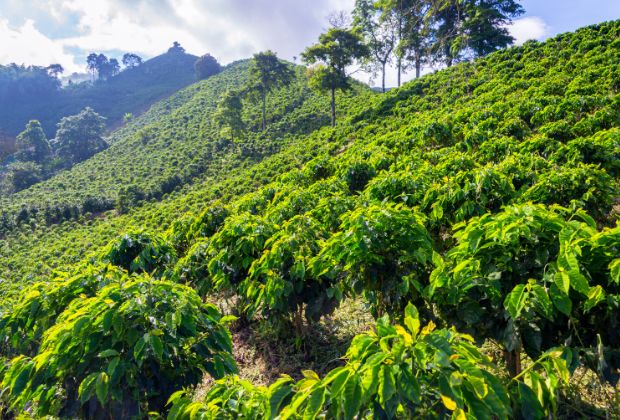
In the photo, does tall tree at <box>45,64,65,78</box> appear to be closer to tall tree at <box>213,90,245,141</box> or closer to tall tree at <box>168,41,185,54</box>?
tall tree at <box>168,41,185,54</box>

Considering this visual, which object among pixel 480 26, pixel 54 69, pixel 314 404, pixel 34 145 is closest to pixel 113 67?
pixel 54 69

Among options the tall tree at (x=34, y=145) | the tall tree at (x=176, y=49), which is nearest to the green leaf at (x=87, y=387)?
the tall tree at (x=34, y=145)

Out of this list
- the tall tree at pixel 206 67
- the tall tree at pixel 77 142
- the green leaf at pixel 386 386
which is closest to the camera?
the green leaf at pixel 386 386

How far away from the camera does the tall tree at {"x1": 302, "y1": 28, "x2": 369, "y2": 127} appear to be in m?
27.7

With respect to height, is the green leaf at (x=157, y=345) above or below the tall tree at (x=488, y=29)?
below

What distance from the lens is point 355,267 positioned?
380 cm

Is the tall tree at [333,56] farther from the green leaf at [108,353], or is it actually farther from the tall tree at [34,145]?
the tall tree at [34,145]

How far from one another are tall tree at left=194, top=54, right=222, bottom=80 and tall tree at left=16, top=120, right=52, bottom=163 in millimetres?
38611

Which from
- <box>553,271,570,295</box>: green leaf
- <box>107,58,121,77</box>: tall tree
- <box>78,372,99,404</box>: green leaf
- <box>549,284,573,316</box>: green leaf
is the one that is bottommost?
<box>78,372,99,404</box>: green leaf

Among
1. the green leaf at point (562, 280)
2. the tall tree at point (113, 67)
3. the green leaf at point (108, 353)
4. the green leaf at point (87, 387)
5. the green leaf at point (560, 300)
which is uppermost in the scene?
the tall tree at point (113, 67)

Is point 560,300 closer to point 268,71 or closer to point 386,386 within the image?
point 386,386

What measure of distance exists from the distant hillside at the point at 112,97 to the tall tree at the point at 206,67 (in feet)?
30.8

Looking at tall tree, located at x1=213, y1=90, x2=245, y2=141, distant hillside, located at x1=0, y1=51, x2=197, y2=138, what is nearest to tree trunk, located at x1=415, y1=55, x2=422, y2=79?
tall tree, located at x1=213, y1=90, x2=245, y2=141

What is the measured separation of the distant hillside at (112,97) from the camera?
3091 inches
